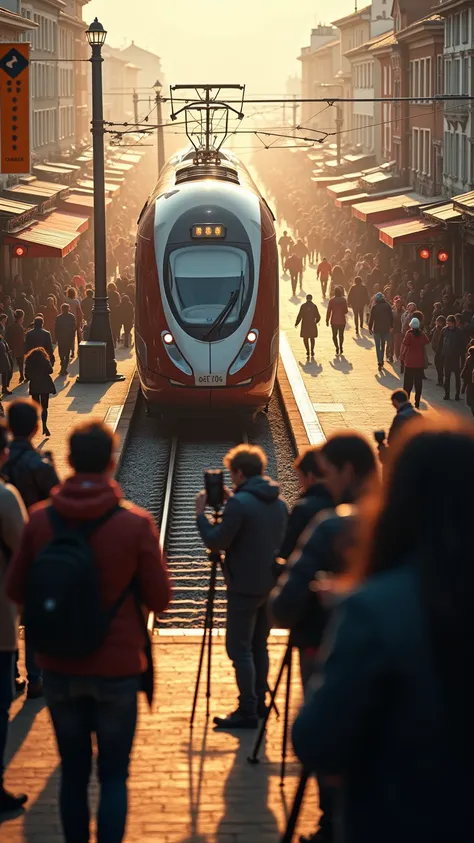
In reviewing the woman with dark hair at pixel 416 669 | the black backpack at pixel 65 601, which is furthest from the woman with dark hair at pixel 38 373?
the woman with dark hair at pixel 416 669

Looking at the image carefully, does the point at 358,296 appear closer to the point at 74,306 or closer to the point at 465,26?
the point at 74,306

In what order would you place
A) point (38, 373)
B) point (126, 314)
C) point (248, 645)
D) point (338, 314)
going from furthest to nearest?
point (126, 314) → point (338, 314) → point (38, 373) → point (248, 645)

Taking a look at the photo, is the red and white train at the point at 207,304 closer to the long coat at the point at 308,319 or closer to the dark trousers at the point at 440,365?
the dark trousers at the point at 440,365

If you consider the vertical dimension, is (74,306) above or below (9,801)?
above

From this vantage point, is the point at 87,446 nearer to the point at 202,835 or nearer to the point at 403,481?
the point at 202,835

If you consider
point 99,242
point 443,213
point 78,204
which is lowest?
point 99,242

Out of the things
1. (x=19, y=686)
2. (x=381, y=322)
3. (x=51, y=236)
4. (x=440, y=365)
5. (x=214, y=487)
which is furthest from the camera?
(x=51, y=236)

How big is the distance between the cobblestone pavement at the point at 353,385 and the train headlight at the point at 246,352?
59.7 inches

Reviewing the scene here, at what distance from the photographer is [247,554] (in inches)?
305

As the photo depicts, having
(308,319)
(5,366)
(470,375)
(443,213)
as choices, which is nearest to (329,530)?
(470,375)

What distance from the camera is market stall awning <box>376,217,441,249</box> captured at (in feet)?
116

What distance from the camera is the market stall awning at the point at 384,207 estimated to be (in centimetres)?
4281

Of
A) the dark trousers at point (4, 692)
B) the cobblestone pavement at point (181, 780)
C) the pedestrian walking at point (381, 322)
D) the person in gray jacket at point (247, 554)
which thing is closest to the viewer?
the cobblestone pavement at point (181, 780)

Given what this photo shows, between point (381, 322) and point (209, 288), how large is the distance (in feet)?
26.5
